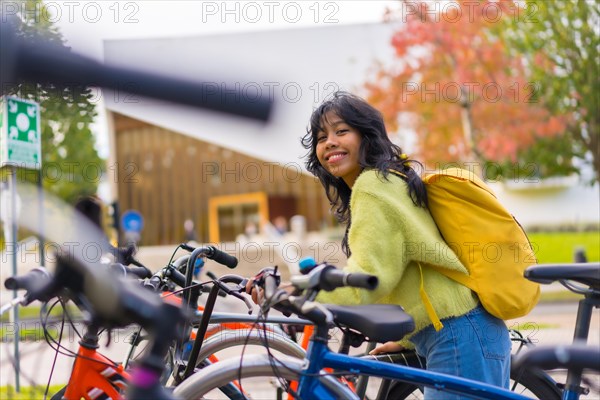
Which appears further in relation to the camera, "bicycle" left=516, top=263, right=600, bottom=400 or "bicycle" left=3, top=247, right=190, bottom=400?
"bicycle" left=516, top=263, right=600, bottom=400

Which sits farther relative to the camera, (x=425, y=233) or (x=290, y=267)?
(x=290, y=267)

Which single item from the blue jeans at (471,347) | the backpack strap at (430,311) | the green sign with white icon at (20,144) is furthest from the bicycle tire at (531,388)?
the green sign with white icon at (20,144)

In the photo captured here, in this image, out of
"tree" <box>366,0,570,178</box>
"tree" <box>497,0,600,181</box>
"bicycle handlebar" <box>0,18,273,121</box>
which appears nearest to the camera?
"bicycle handlebar" <box>0,18,273,121</box>

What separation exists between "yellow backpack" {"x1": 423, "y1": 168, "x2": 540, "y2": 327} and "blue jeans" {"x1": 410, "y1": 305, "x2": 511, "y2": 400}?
0.05 metres

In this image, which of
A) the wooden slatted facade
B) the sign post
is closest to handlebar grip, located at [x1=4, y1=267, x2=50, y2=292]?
the sign post

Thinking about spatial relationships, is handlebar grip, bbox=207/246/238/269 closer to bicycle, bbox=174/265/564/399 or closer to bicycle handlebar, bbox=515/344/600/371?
bicycle, bbox=174/265/564/399

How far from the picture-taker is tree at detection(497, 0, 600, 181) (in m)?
13.9

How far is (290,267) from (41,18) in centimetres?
1777

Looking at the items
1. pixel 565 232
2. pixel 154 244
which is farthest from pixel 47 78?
pixel 154 244

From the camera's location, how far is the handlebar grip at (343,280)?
61.4 inches

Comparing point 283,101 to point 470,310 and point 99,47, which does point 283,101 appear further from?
point 470,310

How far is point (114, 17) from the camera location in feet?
6.12

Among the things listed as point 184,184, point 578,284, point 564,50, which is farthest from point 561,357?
point 184,184

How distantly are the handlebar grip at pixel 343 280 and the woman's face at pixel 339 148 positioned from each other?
1.99 ft
